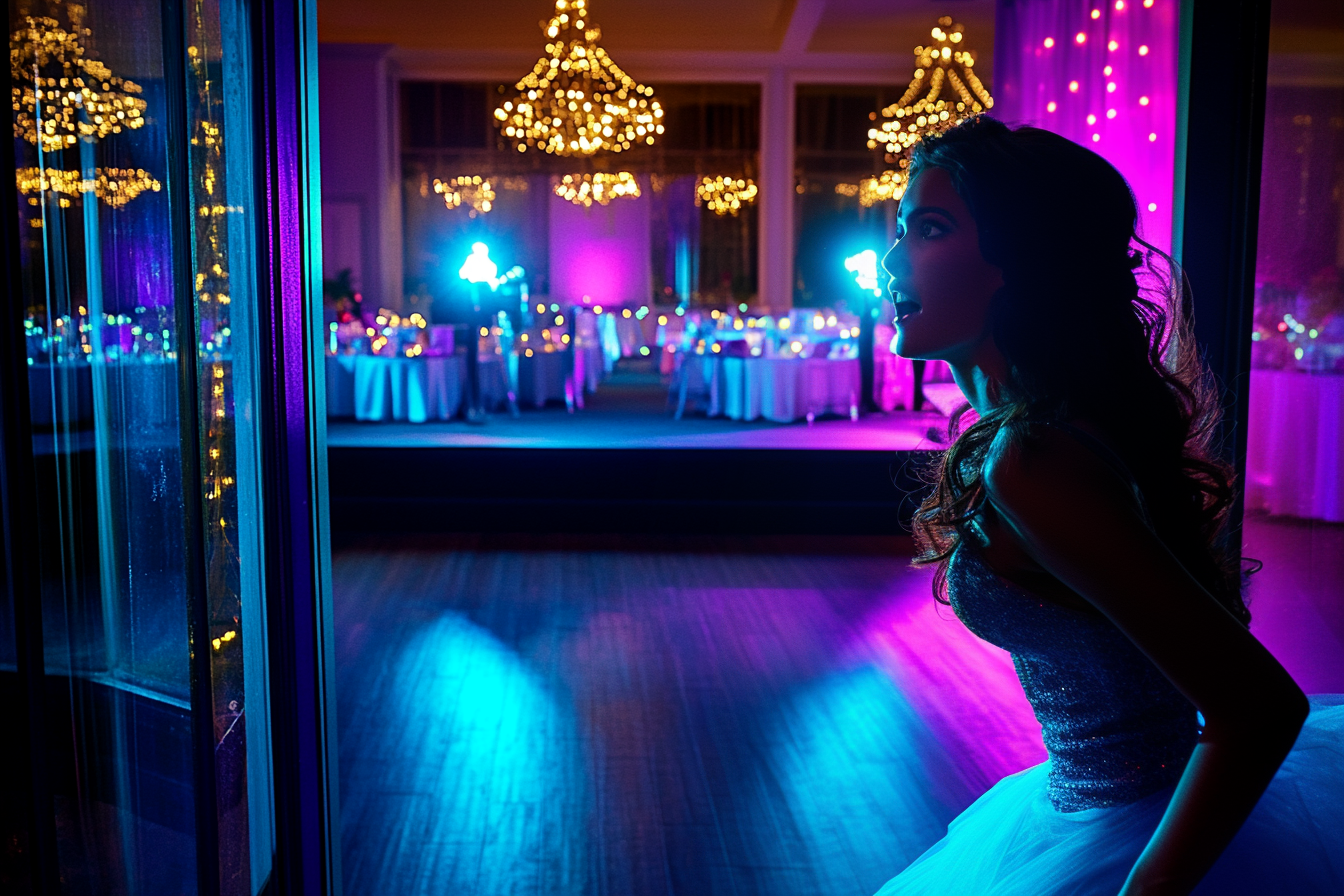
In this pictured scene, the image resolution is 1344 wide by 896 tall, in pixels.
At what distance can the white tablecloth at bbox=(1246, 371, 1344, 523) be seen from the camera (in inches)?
98.5

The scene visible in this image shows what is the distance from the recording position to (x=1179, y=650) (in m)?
0.71

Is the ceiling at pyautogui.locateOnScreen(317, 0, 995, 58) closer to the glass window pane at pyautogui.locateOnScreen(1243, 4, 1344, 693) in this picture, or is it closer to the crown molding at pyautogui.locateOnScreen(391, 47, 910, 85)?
the crown molding at pyautogui.locateOnScreen(391, 47, 910, 85)

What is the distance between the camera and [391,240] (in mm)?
12938

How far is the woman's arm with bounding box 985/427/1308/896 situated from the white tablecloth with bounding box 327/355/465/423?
7.89 m

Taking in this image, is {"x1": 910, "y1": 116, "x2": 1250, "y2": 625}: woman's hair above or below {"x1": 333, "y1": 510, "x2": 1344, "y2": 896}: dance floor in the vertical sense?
above

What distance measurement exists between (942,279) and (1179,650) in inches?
15.0

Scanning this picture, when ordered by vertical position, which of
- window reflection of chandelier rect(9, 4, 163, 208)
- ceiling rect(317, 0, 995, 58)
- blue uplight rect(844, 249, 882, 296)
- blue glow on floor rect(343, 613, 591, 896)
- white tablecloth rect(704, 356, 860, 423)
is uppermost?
ceiling rect(317, 0, 995, 58)

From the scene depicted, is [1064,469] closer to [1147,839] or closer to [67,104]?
[1147,839]

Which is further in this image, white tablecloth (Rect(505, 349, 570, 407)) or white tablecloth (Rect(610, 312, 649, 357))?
white tablecloth (Rect(610, 312, 649, 357))

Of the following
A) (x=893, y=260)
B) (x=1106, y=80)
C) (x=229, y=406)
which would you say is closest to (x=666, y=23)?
(x=1106, y=80)

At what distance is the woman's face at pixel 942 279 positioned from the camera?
0.93 metres

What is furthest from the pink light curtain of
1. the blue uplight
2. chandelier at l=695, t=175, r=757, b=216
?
chandelier at l=695, t=175, r=757, b=216

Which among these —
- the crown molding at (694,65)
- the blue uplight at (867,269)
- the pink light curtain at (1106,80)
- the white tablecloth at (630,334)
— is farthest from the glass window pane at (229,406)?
the white tablecloth at (630,334)

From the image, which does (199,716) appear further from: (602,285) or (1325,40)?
(602,285)
